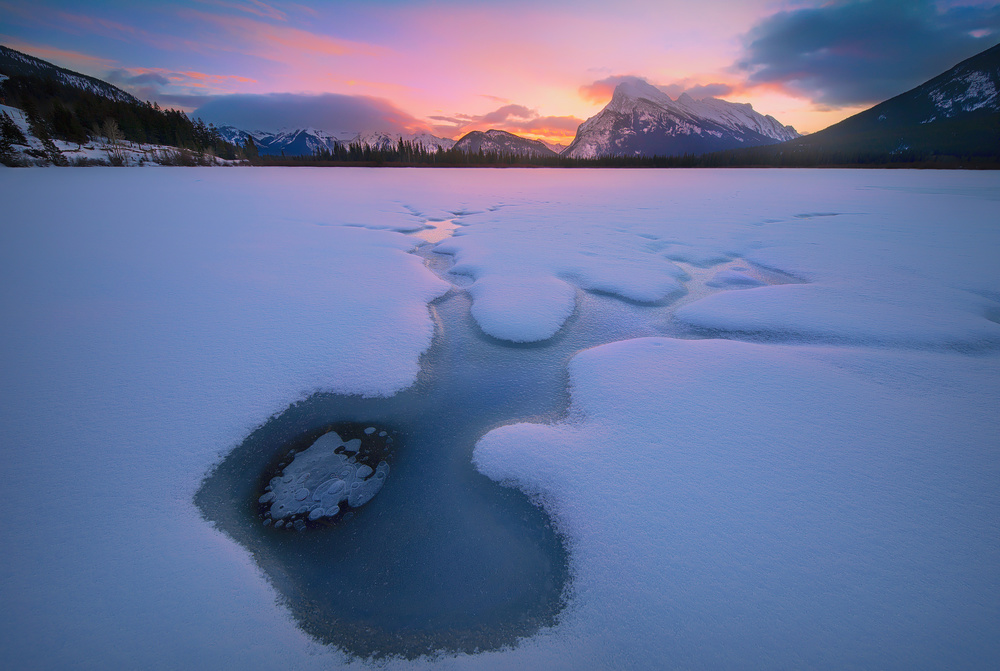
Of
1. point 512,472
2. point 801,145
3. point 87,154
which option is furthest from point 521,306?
point 801,145

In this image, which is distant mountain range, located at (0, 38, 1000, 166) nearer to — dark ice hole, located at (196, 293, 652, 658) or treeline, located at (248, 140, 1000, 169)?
treeline, located at (248, 140, 1000, 169)

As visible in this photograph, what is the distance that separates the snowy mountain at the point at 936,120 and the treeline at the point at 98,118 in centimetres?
13561

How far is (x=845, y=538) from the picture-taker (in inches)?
74.4

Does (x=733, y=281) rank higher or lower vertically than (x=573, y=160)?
lower

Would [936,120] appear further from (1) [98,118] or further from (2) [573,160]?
(1) [98,118]

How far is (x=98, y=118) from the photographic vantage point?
5409 cm

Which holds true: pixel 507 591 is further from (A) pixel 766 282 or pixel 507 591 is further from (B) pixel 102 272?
(B) pixel 102 272

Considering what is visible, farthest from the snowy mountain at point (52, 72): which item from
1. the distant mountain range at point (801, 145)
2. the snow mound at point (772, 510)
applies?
the snow mound at point (772, 510)

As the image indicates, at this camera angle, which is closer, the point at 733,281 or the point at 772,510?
the point at 772,510

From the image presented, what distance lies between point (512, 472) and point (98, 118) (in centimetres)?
8446

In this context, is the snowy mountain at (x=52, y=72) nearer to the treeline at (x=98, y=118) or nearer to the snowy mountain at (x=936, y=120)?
the treeline at (x=98, y=118)

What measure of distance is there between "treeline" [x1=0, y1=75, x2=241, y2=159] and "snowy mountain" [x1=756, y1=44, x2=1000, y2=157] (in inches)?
5339

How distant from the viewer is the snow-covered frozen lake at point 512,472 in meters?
1.61

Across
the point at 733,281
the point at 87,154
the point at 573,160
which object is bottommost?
the point at 733,281
